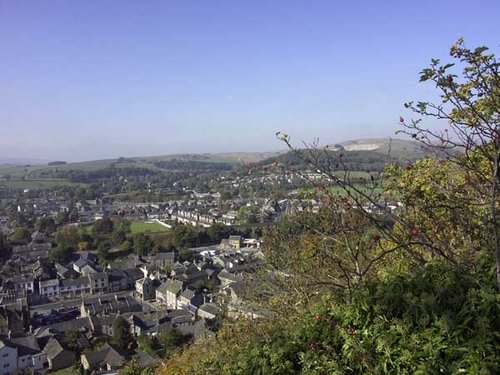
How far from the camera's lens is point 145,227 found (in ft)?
157

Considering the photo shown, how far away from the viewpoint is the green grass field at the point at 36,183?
83.9 metres

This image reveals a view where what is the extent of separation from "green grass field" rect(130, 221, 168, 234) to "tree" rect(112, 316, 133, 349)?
83.4 ft

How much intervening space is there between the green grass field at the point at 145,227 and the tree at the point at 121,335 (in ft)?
83.4

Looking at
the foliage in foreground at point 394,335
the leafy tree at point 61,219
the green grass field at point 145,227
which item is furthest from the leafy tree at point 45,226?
the foliage in foreground at point 394,335

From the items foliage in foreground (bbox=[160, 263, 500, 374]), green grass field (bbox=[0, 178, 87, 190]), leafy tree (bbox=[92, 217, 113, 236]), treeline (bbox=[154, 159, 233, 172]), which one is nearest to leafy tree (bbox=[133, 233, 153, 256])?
leafy tree (bbox=[92, 217, 113, 236])

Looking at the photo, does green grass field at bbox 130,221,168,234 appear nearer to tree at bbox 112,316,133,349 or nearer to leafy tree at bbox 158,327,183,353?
tree at bbox 112,316,133,349

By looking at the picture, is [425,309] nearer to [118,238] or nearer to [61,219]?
[118,238]

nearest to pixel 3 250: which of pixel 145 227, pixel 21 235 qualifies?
pixel 21 235

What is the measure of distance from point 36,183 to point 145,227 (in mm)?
50945

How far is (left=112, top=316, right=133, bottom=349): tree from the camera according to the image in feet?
60.5

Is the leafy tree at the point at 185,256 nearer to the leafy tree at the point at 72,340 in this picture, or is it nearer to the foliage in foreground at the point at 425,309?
the leafy tree at the point at 72,340

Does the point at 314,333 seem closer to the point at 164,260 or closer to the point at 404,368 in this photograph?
the point at 404,368

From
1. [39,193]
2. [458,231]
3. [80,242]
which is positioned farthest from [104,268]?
[39,193]

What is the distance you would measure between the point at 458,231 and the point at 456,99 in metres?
1.71
